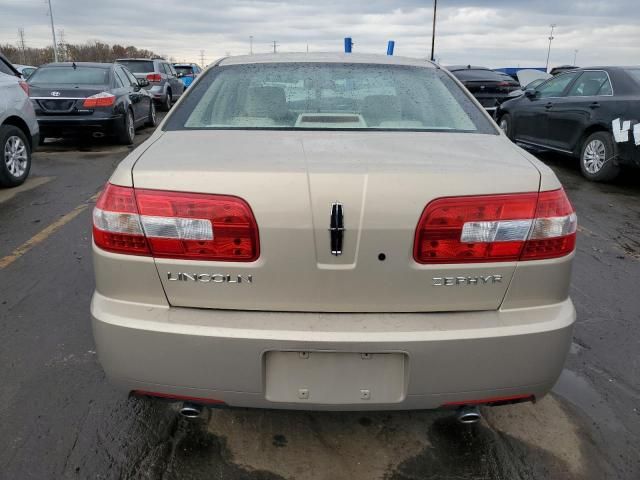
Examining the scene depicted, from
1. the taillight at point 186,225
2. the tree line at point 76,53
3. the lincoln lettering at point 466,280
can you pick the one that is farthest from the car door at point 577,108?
the tree line at point 76,53

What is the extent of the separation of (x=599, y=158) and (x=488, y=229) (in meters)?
6.51

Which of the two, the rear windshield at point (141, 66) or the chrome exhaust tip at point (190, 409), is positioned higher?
the rear windshield at point (141, 66)

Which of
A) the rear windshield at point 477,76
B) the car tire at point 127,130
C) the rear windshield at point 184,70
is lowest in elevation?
the car tire at point 127,130

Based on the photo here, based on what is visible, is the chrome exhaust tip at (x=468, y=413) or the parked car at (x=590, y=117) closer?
the chrome exhaust tip at (x=468, y=413)

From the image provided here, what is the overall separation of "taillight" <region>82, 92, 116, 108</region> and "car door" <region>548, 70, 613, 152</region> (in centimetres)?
738

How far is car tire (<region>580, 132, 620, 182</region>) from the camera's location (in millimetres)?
7117

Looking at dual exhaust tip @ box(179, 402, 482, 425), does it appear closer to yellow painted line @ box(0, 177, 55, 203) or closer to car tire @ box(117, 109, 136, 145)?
yellow painted line @ box(0, 177, 55, 203)

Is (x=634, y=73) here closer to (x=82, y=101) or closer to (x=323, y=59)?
(x=323, y=59)

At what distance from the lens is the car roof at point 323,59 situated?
293 cm

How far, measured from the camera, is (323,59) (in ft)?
9.71

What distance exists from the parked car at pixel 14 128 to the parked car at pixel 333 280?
214 inches

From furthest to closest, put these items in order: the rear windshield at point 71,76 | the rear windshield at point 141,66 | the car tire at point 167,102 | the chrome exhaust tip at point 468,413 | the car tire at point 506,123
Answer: the rear windshield at point 141,66
the car tire at point 167,102
the rear windshield at point 71,76
the car tire at point 506,123
the chrome exhaust tip at point 468,413

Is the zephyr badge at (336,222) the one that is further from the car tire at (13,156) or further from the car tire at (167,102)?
the car tire at (167,102)

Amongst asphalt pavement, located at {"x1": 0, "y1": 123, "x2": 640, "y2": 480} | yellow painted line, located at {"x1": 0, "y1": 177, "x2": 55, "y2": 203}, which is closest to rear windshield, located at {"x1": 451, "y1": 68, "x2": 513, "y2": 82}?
yellow painted line, located at {"x1": 0, "y1": 177, "x2": 55, "y2": 203}
